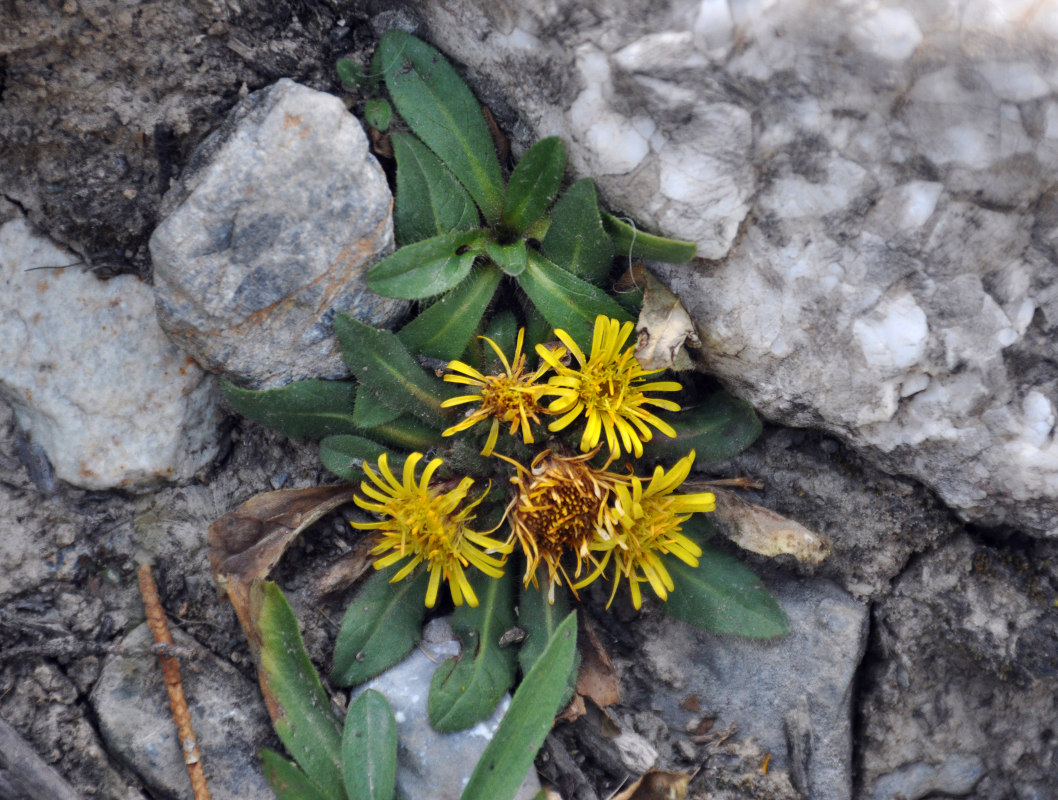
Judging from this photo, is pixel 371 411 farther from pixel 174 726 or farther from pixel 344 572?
pixel 174 726

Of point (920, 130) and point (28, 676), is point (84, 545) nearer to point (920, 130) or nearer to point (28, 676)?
point (28, 676)

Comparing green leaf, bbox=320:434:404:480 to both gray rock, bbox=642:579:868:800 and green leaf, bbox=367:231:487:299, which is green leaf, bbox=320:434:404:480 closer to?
green leaf, bbox=367:231:487:299

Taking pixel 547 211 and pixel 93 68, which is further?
pixel 547 211

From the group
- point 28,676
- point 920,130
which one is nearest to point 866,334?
point 920,130

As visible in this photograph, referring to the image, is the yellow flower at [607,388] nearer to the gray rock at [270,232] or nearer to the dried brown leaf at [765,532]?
the dried brown leaf at [765,532]

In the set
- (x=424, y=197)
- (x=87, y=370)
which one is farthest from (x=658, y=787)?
(x=87, y=370)

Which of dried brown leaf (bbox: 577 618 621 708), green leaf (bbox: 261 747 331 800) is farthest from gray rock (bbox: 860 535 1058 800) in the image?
green leaf (bbox: 261 747 331 800)

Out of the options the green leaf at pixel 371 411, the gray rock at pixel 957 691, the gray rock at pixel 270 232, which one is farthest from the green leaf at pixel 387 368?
the gray rock at pixel 957 691
